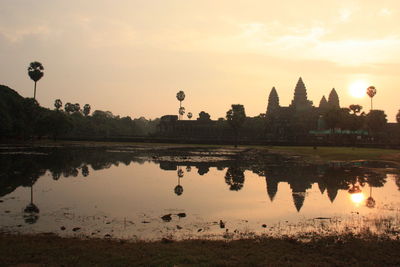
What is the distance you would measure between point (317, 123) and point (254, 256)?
131 m

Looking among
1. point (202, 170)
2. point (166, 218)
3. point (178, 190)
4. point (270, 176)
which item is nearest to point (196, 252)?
point (166, 218)

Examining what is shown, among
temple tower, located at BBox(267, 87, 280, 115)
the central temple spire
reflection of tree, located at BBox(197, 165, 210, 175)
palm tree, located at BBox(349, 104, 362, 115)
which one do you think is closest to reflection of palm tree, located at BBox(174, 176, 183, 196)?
reflection of tree, located at BBox(197, 165, 210, 175)

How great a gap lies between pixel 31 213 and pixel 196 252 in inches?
426

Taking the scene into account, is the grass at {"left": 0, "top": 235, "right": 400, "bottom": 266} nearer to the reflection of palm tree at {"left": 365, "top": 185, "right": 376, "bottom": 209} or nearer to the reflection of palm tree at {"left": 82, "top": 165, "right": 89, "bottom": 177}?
the reflection of palm tree at {"left": 365, "top": 185, "right": 376, "bottom": 209}

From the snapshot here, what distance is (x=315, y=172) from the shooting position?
40750 millimetres

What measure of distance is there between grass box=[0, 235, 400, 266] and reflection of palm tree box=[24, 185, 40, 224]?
11.2ft

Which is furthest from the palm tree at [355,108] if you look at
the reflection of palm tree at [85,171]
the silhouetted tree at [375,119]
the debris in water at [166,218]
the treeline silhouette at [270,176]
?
the debris in water at [166,218]

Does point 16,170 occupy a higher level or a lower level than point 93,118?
lower

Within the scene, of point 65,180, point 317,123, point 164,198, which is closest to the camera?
point 164,198

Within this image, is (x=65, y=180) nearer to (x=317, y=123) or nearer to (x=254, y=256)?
(x=254, y=256)

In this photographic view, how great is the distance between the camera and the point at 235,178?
119 ft

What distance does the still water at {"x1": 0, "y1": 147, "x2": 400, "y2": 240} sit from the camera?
17.1 meters

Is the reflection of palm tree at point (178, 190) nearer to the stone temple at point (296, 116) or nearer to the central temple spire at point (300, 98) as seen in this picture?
the stone temple at point (296, 116)

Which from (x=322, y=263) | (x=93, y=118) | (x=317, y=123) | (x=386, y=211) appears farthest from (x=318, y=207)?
(x=93, y=118)
